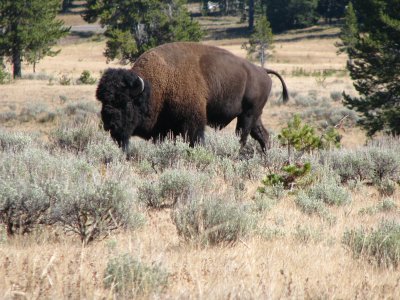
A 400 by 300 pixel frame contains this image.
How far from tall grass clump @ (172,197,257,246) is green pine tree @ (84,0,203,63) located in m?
39.2

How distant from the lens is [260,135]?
12695 millimetres

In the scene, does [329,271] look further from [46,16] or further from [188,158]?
[46,16]

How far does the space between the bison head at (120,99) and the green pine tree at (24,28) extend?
31.4 metres

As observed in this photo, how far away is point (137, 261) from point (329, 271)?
1.27 metres

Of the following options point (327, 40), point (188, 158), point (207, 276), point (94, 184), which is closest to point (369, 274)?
point (207, 276)

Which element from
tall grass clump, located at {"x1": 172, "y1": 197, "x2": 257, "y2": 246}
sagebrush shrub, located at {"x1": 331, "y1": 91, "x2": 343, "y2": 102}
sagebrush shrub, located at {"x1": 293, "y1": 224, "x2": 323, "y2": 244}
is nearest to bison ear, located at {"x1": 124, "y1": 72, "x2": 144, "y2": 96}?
tall grass clump, located at {"x1": 172, "y1": 197, "x2": 257, "y2": 246}

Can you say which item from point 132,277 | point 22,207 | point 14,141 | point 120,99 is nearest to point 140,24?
point 14,141

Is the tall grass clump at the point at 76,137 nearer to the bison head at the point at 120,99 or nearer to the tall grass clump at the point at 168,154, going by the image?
the bison head at the point at 120,99

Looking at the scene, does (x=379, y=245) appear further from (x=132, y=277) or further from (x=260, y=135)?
(x=260, y=135)

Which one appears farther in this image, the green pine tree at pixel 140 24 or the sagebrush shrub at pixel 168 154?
the green pine tree at pixel 140 24

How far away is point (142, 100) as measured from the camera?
1012cm

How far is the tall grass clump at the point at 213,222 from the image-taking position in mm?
4750

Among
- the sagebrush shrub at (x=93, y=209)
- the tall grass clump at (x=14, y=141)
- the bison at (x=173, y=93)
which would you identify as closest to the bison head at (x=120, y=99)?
the bison at (x=173, y=93)

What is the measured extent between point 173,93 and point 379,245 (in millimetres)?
6466
